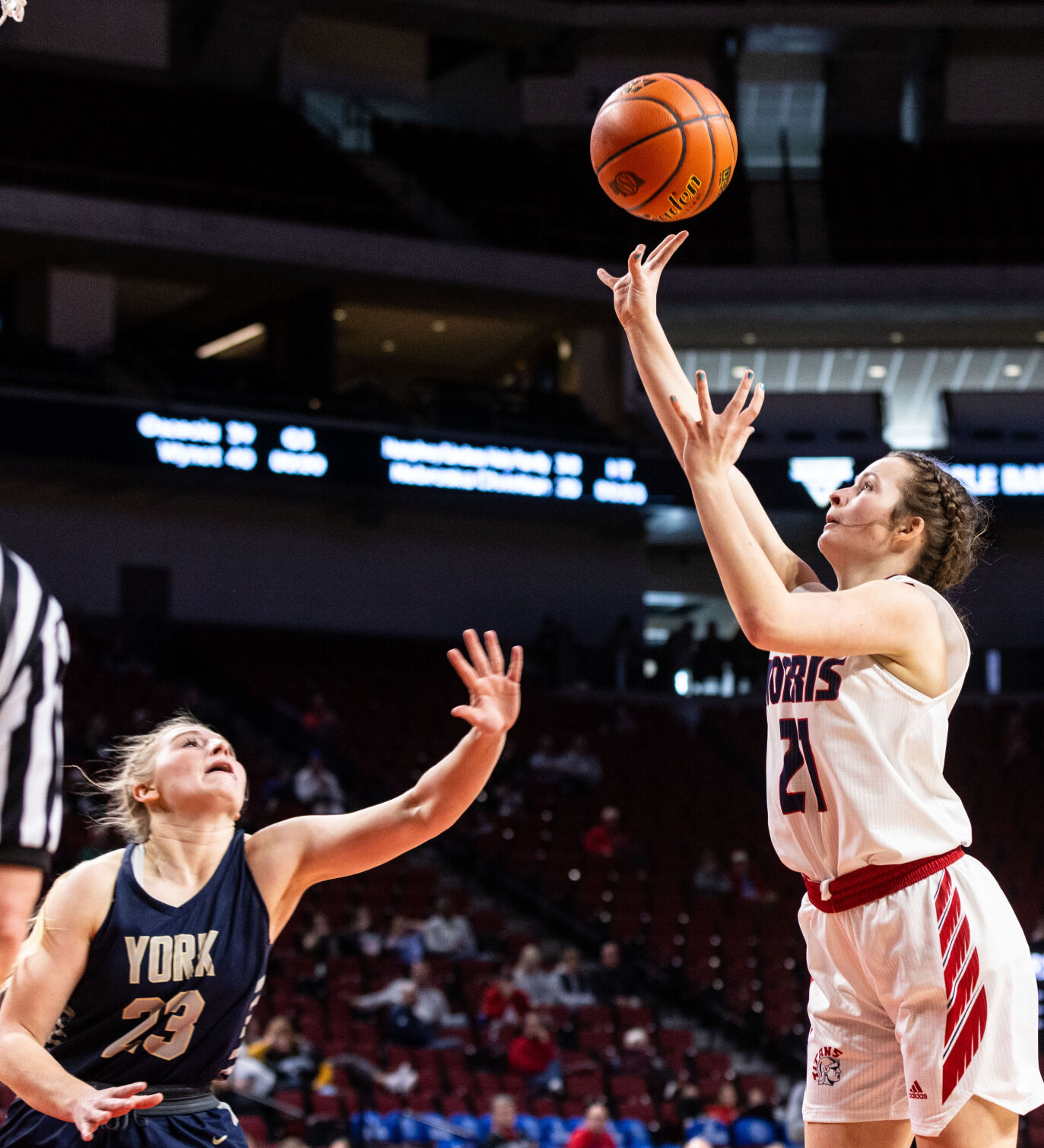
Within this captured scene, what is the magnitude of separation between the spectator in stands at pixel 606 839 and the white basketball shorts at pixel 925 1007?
1107cm

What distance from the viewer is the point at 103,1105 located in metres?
2.65

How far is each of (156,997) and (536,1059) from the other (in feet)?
24.7

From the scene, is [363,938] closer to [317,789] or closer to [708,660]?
[317,789]

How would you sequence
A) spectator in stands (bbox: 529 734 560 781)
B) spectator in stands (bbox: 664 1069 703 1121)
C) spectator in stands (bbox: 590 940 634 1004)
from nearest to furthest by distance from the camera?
spectator in stands (bbox: 664 1069 703 1121), spectator in stands (bbox: 590 940 634 1004), spectator in stands (bbox: 529 734 560 781)

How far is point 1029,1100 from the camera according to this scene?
2896mm

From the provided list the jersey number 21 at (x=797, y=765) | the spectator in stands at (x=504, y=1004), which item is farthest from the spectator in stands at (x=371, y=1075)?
the jersey number 21 at (x=797, y=765)

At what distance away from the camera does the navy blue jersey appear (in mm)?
3018

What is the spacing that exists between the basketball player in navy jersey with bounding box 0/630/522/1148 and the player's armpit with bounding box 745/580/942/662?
0.63 metres

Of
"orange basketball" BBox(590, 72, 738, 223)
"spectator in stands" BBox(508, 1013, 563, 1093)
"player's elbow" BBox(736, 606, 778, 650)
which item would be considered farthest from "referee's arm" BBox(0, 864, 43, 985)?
"spectator in stands" BBox(508, 1013, 563, 1093)

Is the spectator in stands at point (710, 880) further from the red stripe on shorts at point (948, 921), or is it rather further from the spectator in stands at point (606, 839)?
the red stripe on shorts at point (948, 921)

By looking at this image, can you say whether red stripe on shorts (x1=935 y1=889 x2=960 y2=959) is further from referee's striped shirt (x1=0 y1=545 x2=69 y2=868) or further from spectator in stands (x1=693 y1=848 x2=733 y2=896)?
spectator in stands (x1=693 y1=848 x2=733 y2=896)

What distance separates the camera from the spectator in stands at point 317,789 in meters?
13.4

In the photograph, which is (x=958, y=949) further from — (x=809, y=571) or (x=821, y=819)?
(x=809, y=571)

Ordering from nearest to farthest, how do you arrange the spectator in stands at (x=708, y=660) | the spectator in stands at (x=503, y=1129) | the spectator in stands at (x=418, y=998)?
1. the spectator in stands at (x=503, y=1129)
2. the spectator in stands at (x=418, y=998)
3. the spectator in stands at (x=708, y=660)
